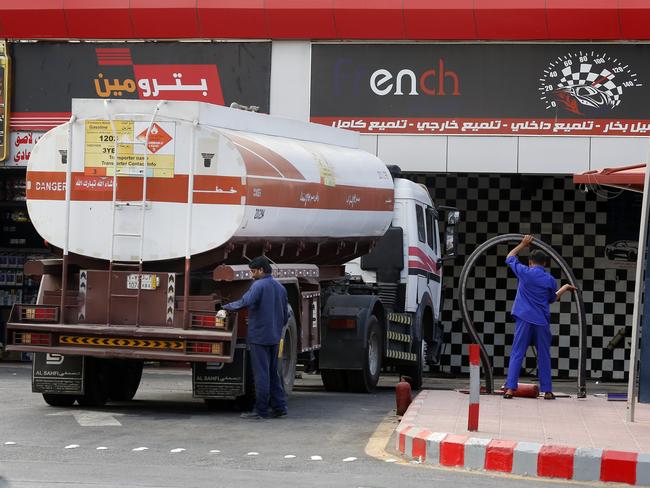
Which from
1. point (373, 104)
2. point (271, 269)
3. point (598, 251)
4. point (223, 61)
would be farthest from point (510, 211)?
point (271, 269)

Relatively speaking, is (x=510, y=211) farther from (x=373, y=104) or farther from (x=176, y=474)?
(x=176, y=474)

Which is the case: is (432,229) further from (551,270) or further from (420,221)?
(551,270)

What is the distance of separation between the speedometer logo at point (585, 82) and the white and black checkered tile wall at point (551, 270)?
2.75 meters

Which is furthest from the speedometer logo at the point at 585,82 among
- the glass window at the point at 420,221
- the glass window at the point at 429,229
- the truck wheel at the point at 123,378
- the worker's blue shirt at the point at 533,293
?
the truck wheel at the point at 123,378

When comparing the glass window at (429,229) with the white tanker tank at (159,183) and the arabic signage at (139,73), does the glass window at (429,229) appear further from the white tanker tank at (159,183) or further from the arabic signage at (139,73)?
the white tanker tank at (159,183)

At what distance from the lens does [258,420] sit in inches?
559

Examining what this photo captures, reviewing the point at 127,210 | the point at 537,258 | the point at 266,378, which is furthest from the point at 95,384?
the point at 537,258

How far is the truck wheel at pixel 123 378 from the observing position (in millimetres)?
15742

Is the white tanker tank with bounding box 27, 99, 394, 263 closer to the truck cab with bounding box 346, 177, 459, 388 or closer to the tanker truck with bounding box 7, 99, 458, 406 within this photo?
the tanker truck with bounding box 7, 99, 458, 406

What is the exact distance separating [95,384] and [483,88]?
30.1 ft

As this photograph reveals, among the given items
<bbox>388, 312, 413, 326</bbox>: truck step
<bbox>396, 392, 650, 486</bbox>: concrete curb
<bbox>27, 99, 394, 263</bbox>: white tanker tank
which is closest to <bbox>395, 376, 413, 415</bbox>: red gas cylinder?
<bbox>27, 99, 394, 263</bbox>: white tanker tank

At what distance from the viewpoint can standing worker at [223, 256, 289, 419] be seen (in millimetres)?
A: 14148

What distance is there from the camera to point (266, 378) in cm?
1416

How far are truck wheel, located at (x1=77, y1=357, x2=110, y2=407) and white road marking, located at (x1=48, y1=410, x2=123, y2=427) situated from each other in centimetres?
39
